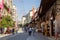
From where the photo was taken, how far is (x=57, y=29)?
1316 inches

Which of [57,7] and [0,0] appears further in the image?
[0,0]

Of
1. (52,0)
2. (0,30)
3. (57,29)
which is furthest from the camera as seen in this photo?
(0,30)

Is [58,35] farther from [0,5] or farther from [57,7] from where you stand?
[0,5]

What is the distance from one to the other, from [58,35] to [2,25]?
3814 cm

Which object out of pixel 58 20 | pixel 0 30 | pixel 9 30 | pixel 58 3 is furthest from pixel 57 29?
pixel 9 30

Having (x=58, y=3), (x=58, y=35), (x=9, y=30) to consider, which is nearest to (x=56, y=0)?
(x=58, y=3)

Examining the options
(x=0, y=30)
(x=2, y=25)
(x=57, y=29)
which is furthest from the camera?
(x=2, y=25)

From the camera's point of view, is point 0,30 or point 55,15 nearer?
point 55,15

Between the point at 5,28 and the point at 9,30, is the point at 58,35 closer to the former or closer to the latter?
the point at 5,28

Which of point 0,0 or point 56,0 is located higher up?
point 0,0

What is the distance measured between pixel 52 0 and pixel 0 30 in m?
27.3

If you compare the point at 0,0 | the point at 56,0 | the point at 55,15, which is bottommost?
the point at 55,15

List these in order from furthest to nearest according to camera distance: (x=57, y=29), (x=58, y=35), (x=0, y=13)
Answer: (x=0, y=13) → (x=57, y=29) → (x=58, y=35)

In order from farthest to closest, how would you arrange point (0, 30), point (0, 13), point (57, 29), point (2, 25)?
point (0, 13)
point (2, 25)
point (0, 30)
point (57, 29)
